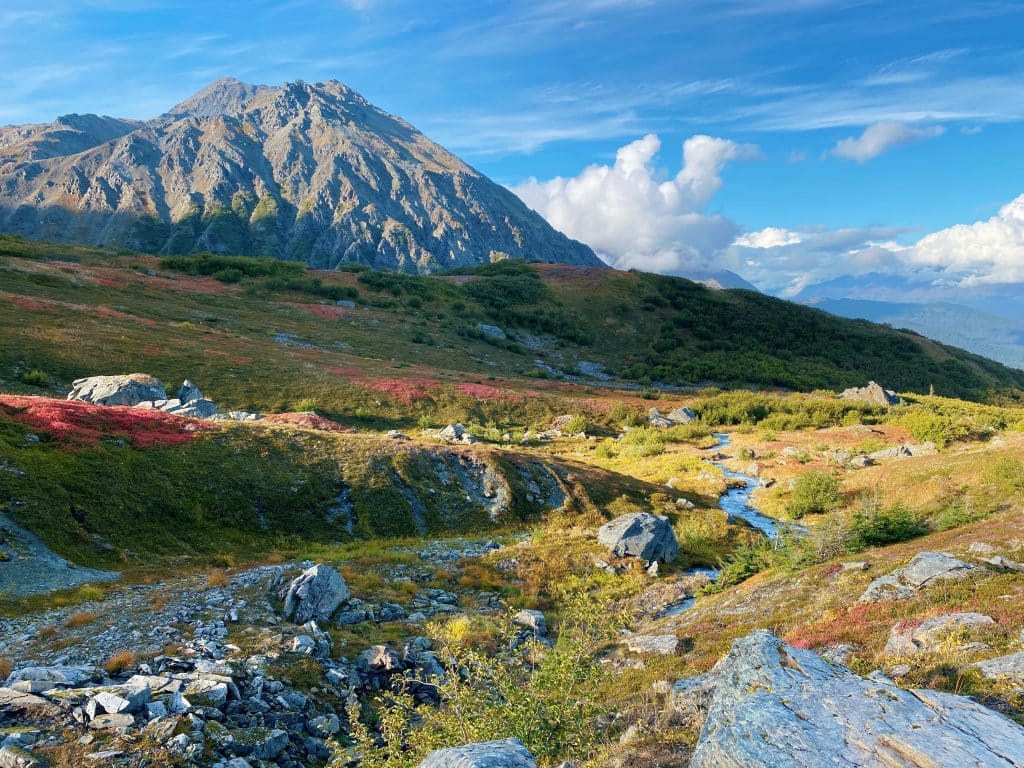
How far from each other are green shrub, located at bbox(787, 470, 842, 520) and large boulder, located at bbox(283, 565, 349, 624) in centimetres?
2777

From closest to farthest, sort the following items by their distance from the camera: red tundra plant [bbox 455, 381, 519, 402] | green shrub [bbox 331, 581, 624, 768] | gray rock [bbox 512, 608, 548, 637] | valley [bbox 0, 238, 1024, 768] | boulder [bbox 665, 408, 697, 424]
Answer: green shrub [bbox 331, 581, 624, 768], valley [bbox 0, 238, 1024, 768], gray rock [bbox 512, 608, 548, 637], red tundra plant [bbox 455, 381, 519, 402], boulder [bbox 665, 408, 697, 424]

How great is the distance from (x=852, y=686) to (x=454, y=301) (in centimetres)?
10809

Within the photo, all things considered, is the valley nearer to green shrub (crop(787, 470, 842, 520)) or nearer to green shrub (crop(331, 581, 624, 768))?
green shrub (crop(331, 581, 624, 768))

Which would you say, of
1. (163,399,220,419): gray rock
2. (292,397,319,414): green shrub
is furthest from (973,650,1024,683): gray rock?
(292,397,319,414): green shrub

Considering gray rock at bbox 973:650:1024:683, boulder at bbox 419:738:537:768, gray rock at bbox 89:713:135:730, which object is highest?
gray rock at bbox 973:650:1024:683

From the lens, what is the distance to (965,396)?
93375 mm

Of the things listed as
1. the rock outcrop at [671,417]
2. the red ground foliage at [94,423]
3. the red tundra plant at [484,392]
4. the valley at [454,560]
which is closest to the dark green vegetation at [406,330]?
the valley at [454,560]

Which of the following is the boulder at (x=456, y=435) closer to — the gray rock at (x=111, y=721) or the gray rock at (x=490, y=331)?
the gray rock at (x=111, y=721)

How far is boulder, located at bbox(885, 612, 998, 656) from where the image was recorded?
1116 cm

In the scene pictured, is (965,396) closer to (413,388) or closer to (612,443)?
(612,443)

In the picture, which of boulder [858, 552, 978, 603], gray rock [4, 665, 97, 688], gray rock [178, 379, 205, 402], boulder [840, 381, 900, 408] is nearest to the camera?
gray rock [4, 665, 97, 688]

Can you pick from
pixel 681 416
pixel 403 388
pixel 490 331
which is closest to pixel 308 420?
pixel 403 388

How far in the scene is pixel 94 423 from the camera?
89.7 feet

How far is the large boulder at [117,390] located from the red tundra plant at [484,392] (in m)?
28.2
